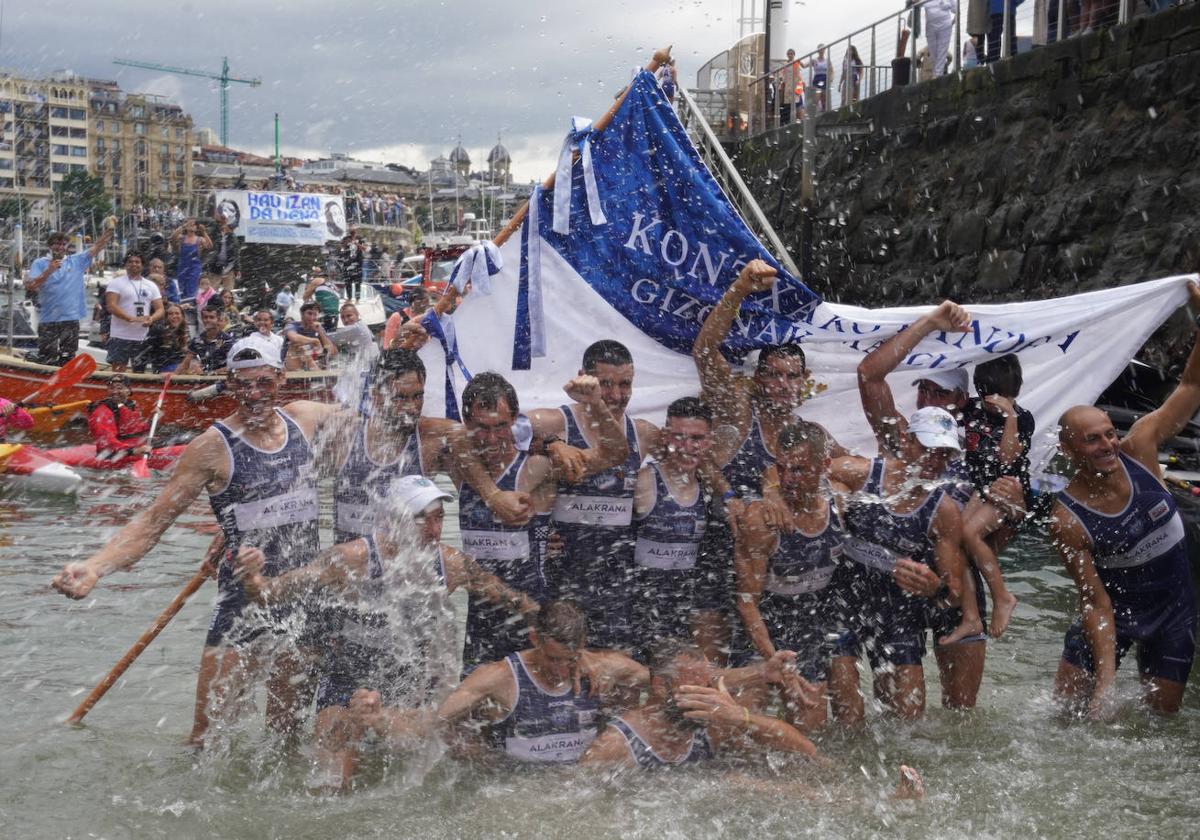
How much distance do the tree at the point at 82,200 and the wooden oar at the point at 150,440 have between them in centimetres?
7097

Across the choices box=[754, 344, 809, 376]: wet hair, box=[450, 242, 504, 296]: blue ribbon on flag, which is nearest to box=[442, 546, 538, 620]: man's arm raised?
box=[754, 344, 809, 376]: wet hair

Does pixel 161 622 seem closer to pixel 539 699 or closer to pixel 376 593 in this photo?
pixel 376 593

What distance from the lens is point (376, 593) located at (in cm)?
525

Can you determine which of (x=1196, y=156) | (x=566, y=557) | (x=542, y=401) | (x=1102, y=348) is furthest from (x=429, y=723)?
(x=1196, y=156)

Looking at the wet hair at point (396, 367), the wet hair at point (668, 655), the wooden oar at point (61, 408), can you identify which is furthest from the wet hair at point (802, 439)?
the wooden oar at point (61, 408)

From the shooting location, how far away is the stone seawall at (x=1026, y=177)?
11.0 metres

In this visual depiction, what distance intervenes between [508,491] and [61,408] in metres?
10.6

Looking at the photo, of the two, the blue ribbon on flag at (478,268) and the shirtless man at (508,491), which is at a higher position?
the blue ribbon on flag at (478,268)

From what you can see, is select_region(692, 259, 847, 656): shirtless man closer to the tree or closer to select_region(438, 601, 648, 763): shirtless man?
select_region(438, 601, 648, 763): shirtless man

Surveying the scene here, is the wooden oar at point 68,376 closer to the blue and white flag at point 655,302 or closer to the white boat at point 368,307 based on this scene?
the blue and white flag at point 655,302

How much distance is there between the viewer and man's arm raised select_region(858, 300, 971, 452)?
6.04 meters

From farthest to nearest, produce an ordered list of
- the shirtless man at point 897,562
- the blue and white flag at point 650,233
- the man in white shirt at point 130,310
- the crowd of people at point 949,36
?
the man in white shirt at point 130,310
the crowd of people at point 949,36
the blue and white flag at point 650,233
the shirtless man at point 897,562

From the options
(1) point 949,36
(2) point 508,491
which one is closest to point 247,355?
(2) point 508,491

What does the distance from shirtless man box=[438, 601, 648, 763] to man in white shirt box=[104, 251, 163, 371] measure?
11.7m
